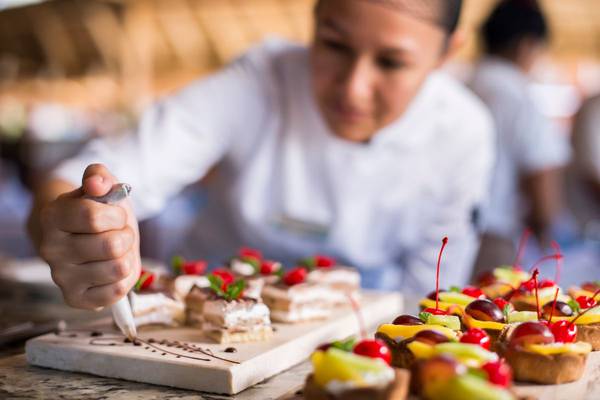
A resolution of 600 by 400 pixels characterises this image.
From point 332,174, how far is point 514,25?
218cm

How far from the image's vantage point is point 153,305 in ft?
6.34

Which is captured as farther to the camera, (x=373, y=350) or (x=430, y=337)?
(x=430, y=337)

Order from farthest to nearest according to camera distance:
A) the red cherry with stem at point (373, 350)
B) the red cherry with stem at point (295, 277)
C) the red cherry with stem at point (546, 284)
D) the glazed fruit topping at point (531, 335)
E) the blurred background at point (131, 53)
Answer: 1. the blurred background at point (131, 53)
2. the red cherry with stem at point (295, 277)
3. the red cherry with stem at point (546, 284)
4. the glazed fruit topping at point (531, 335)
5. the red cherry with stem at point (373, 350)

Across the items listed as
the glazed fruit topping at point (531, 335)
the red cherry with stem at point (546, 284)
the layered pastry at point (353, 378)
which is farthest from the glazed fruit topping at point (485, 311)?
the layered pastry at point (353, 378)

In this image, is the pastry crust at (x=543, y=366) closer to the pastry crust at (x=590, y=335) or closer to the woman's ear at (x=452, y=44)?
the pastry crust at (x=590, y=335)

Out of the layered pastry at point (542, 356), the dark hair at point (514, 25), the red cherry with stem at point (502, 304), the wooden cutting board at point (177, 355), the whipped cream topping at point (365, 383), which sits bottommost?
the wooden cutting board at point (177, 355)

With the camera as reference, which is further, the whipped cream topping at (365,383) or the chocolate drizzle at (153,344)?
the chocolate drizzle at (153,344)

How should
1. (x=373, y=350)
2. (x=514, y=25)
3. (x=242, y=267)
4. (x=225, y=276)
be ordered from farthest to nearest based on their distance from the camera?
(x=514, y=25)
(x=242, y=267)
(x=225, y=276)
(x=373, y=350)

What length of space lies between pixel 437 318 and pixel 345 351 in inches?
12.7

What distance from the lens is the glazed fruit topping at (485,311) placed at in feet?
5.39

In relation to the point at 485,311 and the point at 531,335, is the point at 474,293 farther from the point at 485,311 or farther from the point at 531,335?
the point at 531,335

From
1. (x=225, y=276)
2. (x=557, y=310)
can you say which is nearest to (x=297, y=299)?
(x=225, y=276)

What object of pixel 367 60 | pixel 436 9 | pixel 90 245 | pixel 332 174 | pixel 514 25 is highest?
pixel 514 25

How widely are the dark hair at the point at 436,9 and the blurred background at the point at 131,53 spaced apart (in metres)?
5.56
